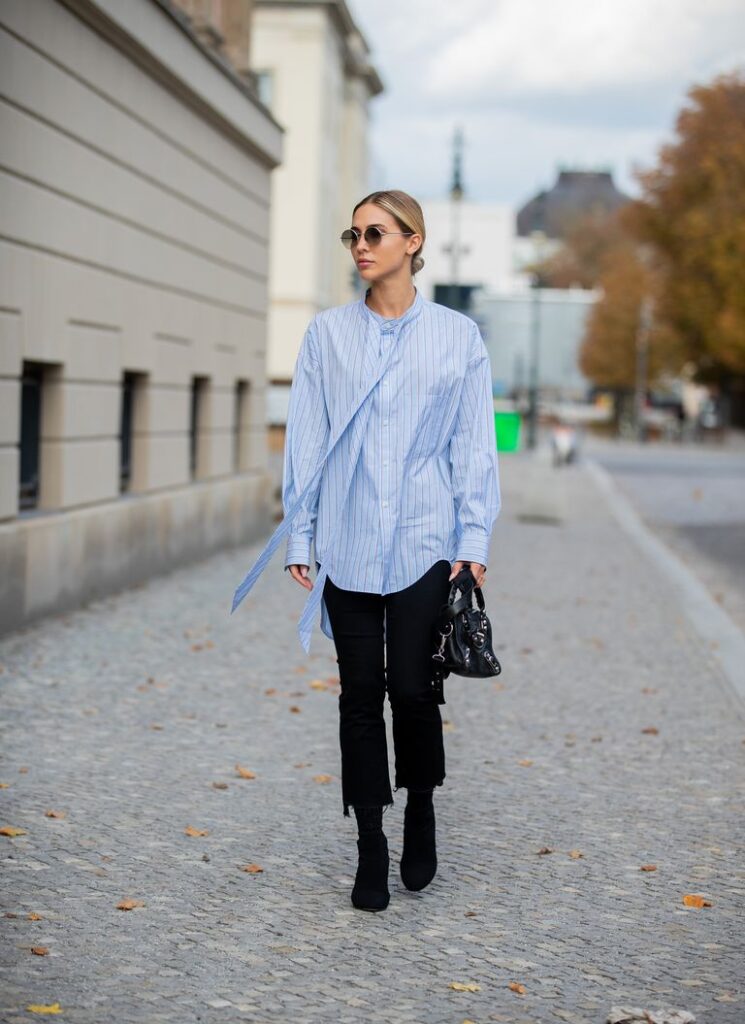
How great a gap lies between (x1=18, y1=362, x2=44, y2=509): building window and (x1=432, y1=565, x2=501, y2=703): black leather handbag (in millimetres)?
6934

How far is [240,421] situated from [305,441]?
14951 mm

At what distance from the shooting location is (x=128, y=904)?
488 cm

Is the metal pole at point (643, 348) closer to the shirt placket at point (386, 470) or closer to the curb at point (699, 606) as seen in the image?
the curb at point (699, 606)

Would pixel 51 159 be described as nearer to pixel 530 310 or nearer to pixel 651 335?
pixel 530 310

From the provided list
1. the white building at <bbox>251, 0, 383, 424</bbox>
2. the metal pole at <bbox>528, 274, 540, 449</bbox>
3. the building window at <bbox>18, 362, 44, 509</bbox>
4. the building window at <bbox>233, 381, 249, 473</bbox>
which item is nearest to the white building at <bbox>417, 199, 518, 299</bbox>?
the metal pole at <bbox>528, 274, 540, 449</bbox>

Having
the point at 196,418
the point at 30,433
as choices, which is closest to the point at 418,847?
the point at 30,433

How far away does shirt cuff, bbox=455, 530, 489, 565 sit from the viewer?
489 cm

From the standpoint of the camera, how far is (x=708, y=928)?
15.8ft

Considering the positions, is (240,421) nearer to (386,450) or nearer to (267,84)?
(386,450)

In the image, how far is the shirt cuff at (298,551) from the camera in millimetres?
4949

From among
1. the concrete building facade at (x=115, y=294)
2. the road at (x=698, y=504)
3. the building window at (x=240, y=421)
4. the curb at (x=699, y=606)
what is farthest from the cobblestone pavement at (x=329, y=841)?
the building window at (x=240, y=421)

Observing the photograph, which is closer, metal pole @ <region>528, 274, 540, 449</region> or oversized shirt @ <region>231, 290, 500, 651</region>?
oversized shirt @ <region>231, 290, 500, 651</region>

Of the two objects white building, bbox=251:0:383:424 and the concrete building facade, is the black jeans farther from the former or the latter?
white building, bbox=251:0:383:424

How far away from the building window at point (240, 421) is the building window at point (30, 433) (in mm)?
7808
